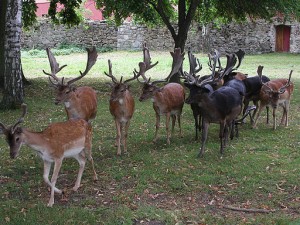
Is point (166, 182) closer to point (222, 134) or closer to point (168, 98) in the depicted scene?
point (222, 134)

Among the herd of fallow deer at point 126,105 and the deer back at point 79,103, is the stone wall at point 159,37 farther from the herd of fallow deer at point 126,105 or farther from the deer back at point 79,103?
the deer back at point 79,103

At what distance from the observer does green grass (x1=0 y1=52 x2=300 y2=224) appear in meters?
5.86

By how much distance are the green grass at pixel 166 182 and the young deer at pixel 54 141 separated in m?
0.45

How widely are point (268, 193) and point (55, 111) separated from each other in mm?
7241

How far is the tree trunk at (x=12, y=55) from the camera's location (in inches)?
450

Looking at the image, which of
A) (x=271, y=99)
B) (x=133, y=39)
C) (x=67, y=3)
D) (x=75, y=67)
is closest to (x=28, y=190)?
(x=271, y=99)

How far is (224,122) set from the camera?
8.48 meters

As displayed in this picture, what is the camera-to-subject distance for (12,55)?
1159cm

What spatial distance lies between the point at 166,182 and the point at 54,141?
1798mm

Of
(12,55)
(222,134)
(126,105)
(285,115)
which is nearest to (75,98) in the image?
(126,105)

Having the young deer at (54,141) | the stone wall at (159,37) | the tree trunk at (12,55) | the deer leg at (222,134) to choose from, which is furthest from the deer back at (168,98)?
the stone wall at (159,37)

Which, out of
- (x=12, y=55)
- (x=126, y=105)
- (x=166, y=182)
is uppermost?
(x=12, y=55)

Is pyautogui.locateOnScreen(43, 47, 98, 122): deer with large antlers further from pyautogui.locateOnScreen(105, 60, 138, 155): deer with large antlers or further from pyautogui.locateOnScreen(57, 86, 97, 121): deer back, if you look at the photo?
pyautogui.locateOnScreen(105, 60, 138, 155): deer with large antlers

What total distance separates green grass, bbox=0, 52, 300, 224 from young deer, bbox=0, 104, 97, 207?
0.45 meters
